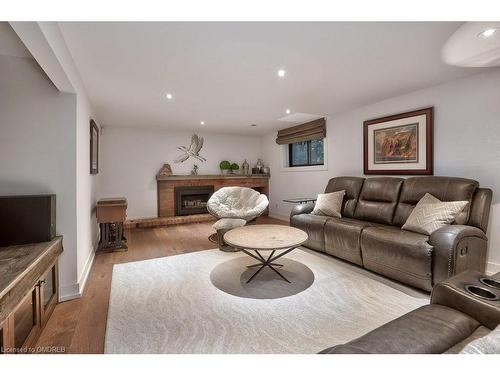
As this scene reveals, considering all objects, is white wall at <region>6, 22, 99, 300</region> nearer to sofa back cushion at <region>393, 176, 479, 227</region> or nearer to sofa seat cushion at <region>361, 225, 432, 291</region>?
sofa seat cushion at <region>361, 225, 432, 291</region>

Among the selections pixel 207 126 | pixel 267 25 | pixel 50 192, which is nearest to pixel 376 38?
pixel 267 25

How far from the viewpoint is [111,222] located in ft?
11.5

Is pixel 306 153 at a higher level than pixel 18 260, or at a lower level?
higher

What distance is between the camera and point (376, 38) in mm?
1875

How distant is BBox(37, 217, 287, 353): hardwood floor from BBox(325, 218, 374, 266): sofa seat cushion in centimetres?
170

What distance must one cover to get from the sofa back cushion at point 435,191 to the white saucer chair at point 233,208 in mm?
1908

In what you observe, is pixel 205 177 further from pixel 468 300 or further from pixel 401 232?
pixel 468 300

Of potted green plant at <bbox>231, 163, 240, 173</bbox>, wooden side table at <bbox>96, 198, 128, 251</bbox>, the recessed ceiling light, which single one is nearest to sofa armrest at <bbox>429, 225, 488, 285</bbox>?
the recessed ceiling light

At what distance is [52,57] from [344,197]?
353cm

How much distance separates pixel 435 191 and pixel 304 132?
2699 millimetres

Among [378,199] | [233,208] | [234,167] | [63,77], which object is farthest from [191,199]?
[63,77]

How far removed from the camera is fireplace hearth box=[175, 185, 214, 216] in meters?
5.68

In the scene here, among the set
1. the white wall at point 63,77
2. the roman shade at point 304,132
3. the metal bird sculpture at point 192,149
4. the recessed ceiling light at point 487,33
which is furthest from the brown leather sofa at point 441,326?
the metal bird sculpture at point 192,149

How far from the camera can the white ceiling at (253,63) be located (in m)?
1.76
